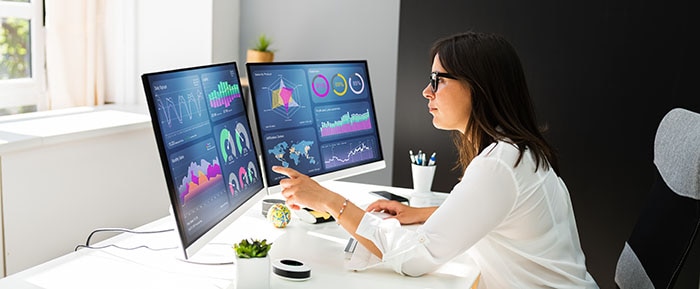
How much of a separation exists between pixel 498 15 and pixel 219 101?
5.24 ft

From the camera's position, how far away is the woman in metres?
1.72

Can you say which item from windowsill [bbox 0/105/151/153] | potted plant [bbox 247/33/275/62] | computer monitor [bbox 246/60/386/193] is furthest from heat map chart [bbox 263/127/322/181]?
potted plant [bbox 247/33/275/62]

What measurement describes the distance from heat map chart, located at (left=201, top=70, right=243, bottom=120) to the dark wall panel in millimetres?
1397

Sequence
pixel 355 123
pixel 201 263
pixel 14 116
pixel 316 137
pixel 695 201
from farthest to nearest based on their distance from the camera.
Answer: pixel 14 116 → pixel 355 123 → pixel 316 137 → pixel 201 263 → pixel 695 201

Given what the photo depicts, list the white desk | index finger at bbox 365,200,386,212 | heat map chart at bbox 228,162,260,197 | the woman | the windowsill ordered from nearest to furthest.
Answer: the white desk
the woman
heat map chart at bbox 228,162,260,197
index finger at bbox 365,200,386,212
the windowsill

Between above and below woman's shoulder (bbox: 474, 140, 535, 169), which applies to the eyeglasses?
above

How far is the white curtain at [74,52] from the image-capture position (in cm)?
342

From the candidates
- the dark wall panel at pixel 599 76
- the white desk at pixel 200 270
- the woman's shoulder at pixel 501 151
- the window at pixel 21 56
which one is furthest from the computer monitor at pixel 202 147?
the window at pixel 21 56

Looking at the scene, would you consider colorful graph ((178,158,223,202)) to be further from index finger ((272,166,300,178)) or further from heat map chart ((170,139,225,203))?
index finger ((272,166,300,178))

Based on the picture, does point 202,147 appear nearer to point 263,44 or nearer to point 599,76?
point 599,76

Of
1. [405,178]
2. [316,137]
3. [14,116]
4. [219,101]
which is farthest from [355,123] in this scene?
[14,116]

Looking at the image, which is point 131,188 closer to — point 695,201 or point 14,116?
point 14,116

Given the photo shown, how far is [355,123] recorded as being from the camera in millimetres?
2432

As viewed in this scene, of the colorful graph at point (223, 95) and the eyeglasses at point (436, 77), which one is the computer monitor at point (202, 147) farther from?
the eyeglasses at point (436, 77)
